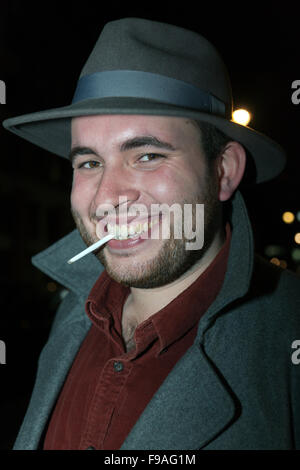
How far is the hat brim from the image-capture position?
5.09 ft

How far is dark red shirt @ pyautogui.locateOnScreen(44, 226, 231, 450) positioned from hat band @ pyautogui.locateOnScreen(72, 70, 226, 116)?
2.26ft

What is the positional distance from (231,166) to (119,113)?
2.30 feet

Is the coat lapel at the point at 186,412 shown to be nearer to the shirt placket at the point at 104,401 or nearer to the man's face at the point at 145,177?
the shirt placket at the point at 104,401

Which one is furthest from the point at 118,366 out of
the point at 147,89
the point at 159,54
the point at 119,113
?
the point at 159,54

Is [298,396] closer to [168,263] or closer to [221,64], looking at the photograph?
[168,263]

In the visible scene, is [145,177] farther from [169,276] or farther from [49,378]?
[49,378]

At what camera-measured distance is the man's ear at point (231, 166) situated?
193cm

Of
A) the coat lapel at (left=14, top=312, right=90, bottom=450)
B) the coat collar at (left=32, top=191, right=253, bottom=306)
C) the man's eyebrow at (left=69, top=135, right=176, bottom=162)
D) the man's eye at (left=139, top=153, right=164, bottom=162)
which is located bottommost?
the coat lapel at (left=14, top=312, right=90, bottom=450)

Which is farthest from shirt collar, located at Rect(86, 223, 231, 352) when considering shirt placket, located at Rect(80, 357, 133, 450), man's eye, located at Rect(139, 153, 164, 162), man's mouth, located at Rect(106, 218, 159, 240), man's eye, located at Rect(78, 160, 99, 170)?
man's eye, located at Rect(78, 160, 99, 170)

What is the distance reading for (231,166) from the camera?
195cm

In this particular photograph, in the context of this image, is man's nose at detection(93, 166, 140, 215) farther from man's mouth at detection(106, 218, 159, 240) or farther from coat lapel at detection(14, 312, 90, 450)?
coat lapel at detection(14, 312, 90, 450)

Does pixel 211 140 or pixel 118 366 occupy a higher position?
pixel 211 140

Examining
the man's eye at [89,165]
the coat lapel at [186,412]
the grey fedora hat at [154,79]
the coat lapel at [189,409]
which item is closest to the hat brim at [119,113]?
the grey fedora hat at [154,79]

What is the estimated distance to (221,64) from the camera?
1919 millimetres
